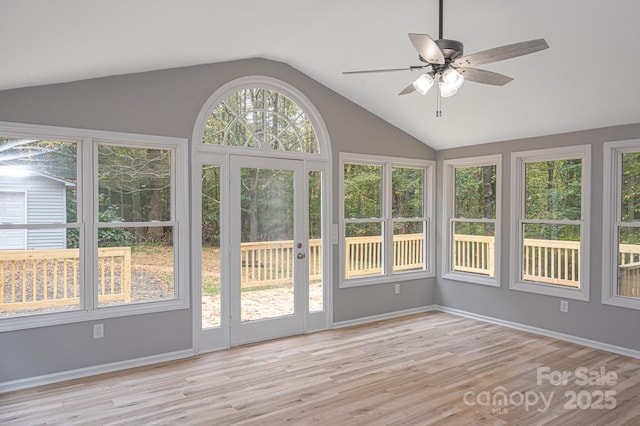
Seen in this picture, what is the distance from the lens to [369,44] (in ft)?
13.8

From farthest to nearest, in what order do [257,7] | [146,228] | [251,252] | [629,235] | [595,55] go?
[251,252] → [629,235] → [146,228] → [595,55] → [257,7]

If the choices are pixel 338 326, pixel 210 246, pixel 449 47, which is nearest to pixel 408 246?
pixel 338 326

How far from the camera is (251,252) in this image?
4.79 m

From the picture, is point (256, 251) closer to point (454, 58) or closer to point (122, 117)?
point (122, 117)

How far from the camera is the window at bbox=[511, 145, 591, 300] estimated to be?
483 cm

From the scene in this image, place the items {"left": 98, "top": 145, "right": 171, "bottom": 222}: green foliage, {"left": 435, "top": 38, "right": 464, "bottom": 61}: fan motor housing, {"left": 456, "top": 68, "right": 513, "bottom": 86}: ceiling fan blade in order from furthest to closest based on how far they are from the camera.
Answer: {"left": 98, "top": 145, "right": 171, "bottom": 222}: green foliage → {"left": 456, "top": 68, "right": 513, "bottom": 86}: ceiling fan blade → {"left": 435, "top": 38, "right": 464, "bottom": 61}: fan motor housing

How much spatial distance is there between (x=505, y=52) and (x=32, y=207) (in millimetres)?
3745

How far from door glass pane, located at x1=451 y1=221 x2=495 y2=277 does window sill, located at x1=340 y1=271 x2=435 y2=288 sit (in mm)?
443

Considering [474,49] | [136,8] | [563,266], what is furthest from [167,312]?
[563,266]

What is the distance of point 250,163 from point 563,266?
3675mm

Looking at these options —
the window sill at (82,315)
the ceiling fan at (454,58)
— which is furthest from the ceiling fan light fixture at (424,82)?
the window sill at (82,315)

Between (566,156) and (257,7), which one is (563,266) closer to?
(566,156)

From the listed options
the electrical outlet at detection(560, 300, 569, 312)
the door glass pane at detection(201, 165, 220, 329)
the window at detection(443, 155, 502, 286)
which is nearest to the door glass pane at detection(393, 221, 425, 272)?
the window at detection(443, 155, 502, 286)

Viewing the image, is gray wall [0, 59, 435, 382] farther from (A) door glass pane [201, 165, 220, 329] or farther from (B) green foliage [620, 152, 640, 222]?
(B) green foliage [620, 152, 640, 222]
